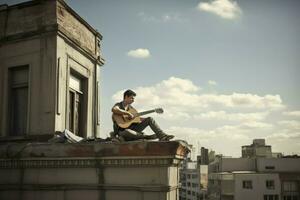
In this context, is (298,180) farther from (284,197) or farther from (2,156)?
(2,156)

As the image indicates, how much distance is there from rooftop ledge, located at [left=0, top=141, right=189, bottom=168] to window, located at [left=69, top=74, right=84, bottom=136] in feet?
8.76

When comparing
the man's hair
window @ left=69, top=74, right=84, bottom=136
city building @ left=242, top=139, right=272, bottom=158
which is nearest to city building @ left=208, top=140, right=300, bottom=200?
city building @ left=242, top=139, right=272, bottom=158

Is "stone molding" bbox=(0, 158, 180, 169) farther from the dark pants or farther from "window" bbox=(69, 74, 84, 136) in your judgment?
"window" bbox=(69, 74, 84, 136)

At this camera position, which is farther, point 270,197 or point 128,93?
point 270,197

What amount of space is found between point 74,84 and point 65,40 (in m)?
1.45

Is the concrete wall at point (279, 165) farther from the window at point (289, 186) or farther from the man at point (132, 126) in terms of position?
the man at point (132, 126)

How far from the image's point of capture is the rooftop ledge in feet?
19.5

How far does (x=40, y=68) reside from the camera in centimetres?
877

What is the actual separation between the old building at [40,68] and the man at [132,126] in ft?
6.62

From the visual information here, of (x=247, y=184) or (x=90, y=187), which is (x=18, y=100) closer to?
(x=90, y=187)

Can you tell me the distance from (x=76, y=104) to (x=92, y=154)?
401cm

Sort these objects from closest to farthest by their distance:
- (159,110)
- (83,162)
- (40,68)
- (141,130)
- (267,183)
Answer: (83,162) → (141,130) → (159,110) → (40,68) → (267,183)

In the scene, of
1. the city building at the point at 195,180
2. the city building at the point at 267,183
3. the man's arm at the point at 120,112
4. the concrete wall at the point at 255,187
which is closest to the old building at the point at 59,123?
the man's arm at the point at 120,112

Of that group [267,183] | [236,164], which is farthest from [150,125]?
[236,164]
